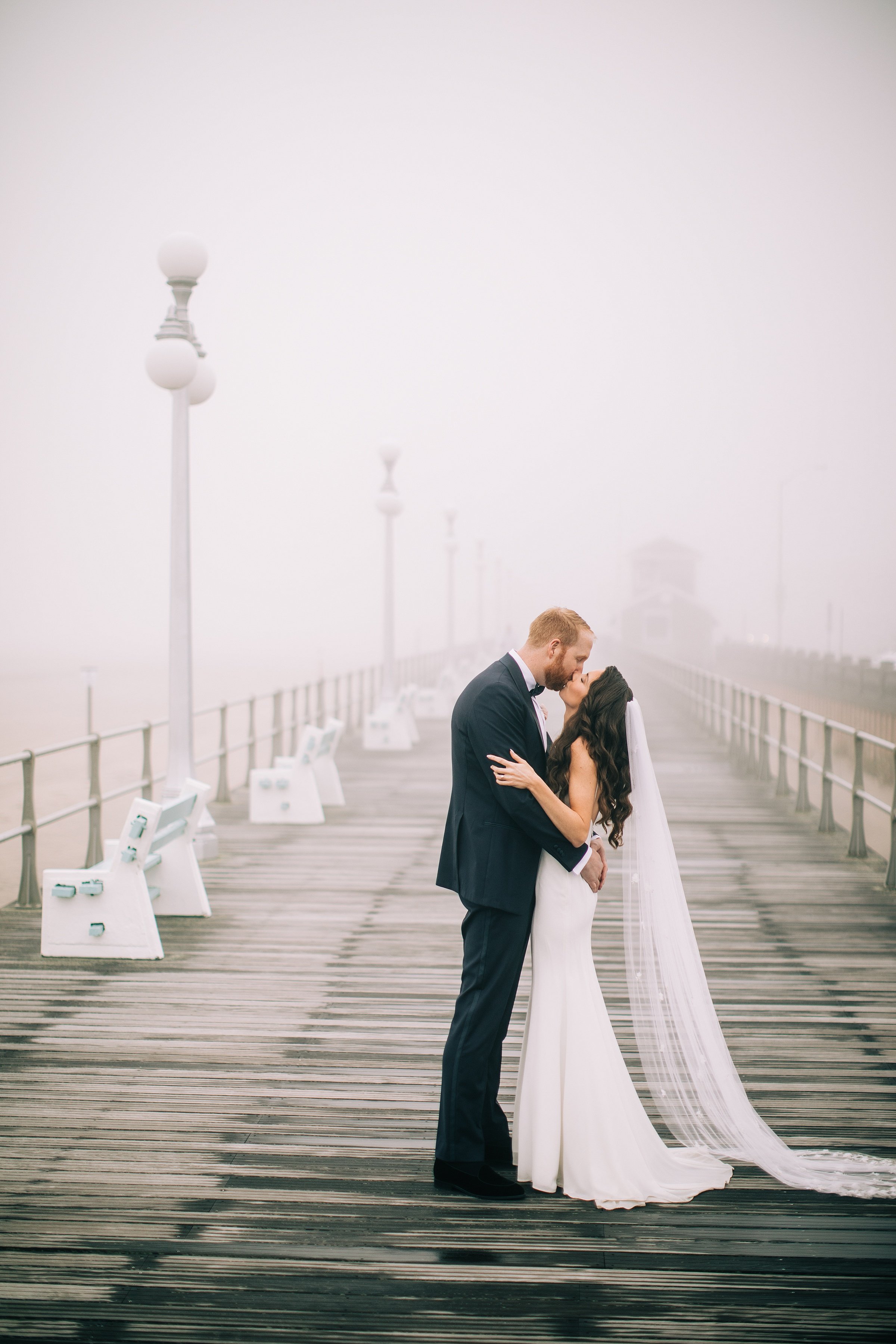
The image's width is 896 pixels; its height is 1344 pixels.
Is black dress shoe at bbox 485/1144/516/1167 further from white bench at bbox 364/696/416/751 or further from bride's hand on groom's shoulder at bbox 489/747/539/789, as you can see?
white bench at bbox 364/696/416/751

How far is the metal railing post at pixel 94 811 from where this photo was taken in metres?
8.27

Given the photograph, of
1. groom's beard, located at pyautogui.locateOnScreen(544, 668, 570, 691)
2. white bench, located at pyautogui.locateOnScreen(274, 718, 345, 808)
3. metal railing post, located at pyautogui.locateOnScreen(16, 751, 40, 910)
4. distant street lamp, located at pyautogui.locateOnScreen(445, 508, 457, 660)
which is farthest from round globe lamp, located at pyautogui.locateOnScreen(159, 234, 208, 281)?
distant street lamp, located at pyautogui.locateOnScreen(445, 508, 457, 660)

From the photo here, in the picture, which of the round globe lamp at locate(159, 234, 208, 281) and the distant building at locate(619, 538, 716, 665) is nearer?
the round globe lamp at locate(159, 234, 208, 281)

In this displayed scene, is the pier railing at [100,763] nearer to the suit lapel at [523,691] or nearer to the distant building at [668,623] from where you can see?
the suit lapel at [523,691]

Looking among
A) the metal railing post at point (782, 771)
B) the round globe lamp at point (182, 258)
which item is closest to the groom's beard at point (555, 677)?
the round globe lamp at point (182, 258)

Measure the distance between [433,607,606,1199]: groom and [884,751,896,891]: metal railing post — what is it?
5056 millimetres

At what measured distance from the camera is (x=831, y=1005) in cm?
538

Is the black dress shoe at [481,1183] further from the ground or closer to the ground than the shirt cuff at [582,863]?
closer to the ground

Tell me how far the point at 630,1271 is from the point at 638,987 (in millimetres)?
1056

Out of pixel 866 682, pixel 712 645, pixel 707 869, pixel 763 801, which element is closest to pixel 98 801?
pixel 707 869

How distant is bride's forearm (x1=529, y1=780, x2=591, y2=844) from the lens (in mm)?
3273

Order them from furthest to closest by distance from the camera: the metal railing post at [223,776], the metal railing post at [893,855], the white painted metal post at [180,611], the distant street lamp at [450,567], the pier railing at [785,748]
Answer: the distant street lamp at [450,567] < the metal railing post at [223,776] < the pier railing at [785,748] < the white painted metal post at [180,611] < the metal railing post at [893,855]

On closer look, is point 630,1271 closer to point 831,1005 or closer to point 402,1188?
point 402,1188

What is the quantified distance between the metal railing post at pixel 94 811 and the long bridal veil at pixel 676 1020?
17.1ft
